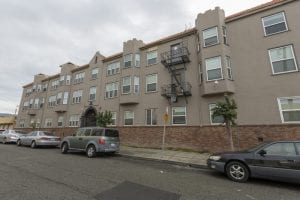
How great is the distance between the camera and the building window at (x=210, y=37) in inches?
606

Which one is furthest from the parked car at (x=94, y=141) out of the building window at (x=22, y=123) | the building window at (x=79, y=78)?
the building window at (x=22, y=123)

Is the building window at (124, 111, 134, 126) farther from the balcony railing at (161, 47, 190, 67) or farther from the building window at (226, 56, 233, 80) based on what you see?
the building window at (226, 56, 233, 80)

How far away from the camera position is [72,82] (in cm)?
2708

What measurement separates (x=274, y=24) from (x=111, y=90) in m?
16.8

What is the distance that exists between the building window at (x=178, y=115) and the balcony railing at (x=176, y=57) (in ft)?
14.4

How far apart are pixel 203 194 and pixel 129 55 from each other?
17.6m

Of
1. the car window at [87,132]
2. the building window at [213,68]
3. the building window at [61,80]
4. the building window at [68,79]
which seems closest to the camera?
the car window at [87,132]

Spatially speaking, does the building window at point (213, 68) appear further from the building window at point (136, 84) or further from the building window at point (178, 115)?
the building window at point (136, 84)

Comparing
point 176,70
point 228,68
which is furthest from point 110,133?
point 228,68

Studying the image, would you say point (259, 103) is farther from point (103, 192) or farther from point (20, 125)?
point (20, 125)

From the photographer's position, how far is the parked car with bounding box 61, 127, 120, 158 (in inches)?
478

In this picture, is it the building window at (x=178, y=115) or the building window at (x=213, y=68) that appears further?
the building window at (x=178, y=115)

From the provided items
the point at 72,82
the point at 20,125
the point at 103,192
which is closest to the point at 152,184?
the point at 103,192

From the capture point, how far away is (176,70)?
1744 cm
